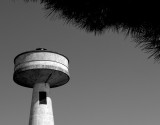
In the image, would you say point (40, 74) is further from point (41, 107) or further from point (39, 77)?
point (41, 107)

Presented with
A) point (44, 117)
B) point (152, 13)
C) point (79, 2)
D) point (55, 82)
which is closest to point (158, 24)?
point (152, 13)

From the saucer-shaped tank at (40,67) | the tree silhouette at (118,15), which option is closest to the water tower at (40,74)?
the saucer-shaped tank at (40,67)

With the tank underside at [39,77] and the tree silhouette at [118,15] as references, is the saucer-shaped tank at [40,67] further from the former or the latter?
the tree silhouette at [118,15]

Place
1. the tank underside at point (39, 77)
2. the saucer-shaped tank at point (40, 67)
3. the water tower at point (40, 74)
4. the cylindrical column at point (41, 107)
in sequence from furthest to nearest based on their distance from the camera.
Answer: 1. the tank underside at point (39, 77)
2. the saucer-shaped tank at point (40, 67)
3. the water tower at point (40, 74)
4. the cylindrical column at point (41, 107)

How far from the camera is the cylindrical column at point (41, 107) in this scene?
1964 centimetres

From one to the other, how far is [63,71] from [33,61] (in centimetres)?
214

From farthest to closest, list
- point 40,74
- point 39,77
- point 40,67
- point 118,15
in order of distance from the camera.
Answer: point 39,77 < point 40,74 < point 40,67 < point 118,15

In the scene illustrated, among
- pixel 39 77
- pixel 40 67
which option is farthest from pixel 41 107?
pixel 40 67

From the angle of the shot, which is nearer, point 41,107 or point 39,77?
point 41,107

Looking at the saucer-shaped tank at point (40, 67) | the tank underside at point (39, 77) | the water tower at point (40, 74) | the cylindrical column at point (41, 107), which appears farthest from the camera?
the tank underside at point (39, 77)

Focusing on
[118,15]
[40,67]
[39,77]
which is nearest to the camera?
[118,15]

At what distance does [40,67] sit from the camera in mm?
20047

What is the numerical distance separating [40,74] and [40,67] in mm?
823

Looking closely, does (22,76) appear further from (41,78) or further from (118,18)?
(118,18)
